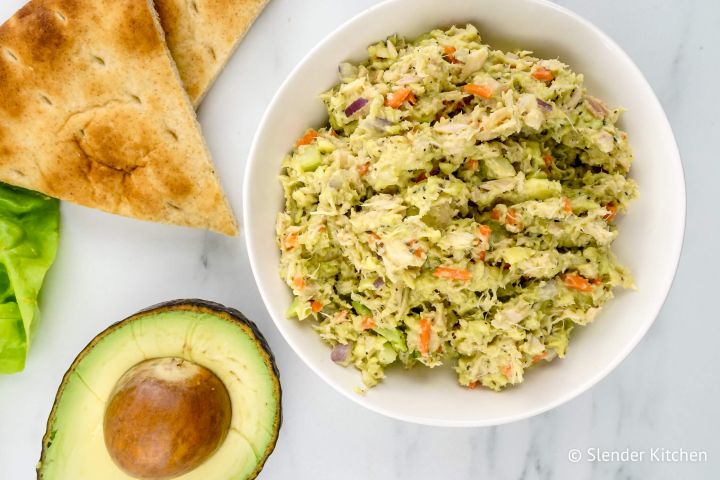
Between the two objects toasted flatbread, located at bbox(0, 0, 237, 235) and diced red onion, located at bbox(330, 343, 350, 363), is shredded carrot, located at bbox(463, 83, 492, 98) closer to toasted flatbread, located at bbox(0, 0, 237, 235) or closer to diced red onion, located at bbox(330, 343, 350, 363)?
diced red onion, located at bbox(330, 343, 350, 363)

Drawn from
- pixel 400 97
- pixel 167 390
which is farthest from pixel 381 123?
pixel 167 390

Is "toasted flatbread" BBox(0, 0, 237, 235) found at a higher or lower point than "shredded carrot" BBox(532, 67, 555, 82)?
lower

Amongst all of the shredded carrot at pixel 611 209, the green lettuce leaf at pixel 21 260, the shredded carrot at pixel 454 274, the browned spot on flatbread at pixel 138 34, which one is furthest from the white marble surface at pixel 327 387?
the shredded carrot at pixel 454 274

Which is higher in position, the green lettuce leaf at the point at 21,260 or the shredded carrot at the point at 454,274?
the shredded carrot at the point at 454,274

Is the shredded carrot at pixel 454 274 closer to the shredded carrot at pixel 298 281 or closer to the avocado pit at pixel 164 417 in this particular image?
the shredded carrot at pixel 298 281

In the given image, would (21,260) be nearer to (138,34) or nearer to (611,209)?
(138,34)

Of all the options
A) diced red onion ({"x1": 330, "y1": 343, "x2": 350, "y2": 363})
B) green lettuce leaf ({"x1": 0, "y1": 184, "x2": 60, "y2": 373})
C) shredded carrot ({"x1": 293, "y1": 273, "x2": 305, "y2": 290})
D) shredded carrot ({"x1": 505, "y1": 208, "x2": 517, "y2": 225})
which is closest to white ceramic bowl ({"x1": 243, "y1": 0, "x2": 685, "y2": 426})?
diced red onion ({"x1": 330, "y1": 343, "x2": 350, "y2": 363})
